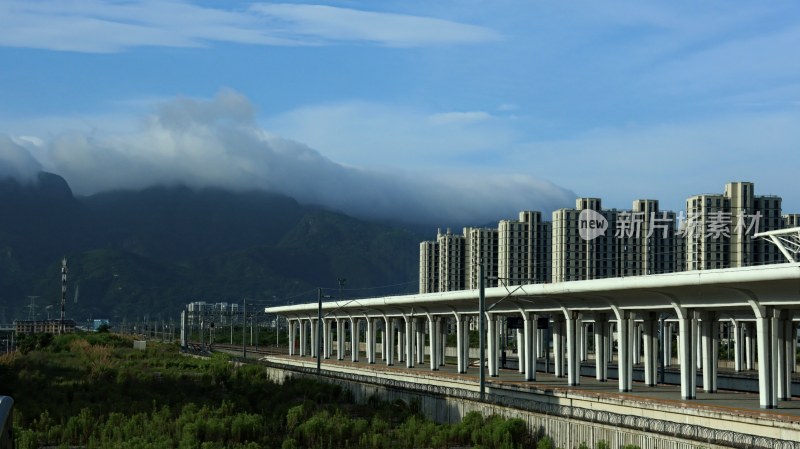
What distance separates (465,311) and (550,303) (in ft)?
54.5

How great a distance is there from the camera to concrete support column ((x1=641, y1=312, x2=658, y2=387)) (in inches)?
2655

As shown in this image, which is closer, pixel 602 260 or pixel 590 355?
pixel 590 355

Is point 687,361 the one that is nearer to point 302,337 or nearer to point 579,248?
point 302,337

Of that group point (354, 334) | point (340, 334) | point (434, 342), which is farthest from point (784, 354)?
point (340, 334)

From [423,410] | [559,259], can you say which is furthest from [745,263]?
[423,410]

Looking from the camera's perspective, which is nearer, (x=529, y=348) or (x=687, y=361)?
(x=687, y=361)

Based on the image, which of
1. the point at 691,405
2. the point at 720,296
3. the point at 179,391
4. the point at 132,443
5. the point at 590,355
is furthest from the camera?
the point at 590,355

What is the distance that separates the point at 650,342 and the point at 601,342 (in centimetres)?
830

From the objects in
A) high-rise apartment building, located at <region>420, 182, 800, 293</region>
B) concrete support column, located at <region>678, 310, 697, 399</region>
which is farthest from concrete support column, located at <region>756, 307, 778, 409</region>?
high-rise apartment building, located at <region>420, 182, 800, 293</region>

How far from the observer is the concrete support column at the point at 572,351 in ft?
239

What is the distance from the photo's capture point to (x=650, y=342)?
223 feet

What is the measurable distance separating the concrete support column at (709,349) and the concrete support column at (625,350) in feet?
13.9

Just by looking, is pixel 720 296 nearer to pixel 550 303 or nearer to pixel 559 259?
pixel 550 303

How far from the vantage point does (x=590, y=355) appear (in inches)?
5281
